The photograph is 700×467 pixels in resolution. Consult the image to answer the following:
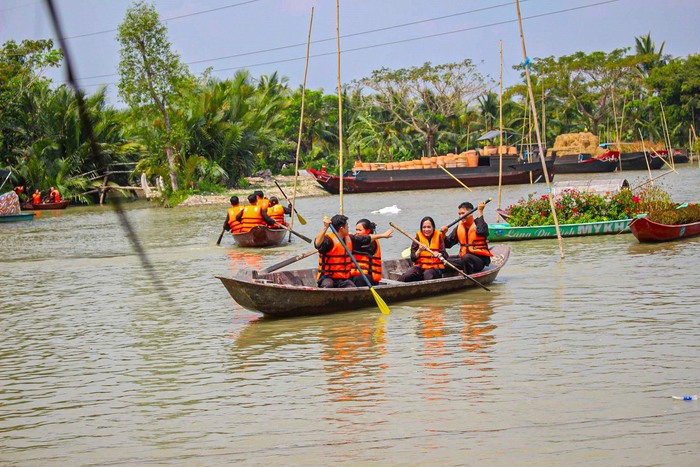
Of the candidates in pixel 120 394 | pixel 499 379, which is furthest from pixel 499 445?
pixel 120 394

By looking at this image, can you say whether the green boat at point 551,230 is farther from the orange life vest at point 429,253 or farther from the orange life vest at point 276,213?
the orange life vest at point 429,253

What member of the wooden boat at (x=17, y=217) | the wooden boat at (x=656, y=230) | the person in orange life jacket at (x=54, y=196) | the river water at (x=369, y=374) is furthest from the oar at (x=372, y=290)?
the person in orange life jacket at (x=54, y=196)

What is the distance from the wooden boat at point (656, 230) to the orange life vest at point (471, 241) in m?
5.09

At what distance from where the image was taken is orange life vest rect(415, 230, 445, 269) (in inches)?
472

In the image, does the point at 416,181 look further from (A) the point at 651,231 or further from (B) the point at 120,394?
(B) the point at 120,394

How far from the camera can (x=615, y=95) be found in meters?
59.8

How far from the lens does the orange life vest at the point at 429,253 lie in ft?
39.3

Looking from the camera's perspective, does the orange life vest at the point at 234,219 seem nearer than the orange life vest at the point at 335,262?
No

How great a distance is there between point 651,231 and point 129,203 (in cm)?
3107

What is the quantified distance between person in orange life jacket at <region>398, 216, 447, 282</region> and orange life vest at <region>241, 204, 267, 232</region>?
24.0ft

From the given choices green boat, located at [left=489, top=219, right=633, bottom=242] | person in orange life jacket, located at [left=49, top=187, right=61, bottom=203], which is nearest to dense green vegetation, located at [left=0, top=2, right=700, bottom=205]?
person in orange life jacket, located at [left=49, top=187, right=61, bottom=203]

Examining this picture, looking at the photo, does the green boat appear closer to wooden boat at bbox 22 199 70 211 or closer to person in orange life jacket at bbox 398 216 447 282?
person in orange life jacket at bbox 398 216 447 282

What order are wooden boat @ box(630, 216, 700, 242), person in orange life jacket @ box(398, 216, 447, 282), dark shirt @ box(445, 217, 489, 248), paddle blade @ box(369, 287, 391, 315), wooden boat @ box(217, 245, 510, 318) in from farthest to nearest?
wooden boat @ box(630, 216, 700, 242) < dark shirt @ box(445, 217, 489, 248) < person in orange life jacket @ box(398, 216, 447, 282) < paddle blade @ box(369, 287, 391, 315) < wooden boat @ box(217, 245, 510, 318)

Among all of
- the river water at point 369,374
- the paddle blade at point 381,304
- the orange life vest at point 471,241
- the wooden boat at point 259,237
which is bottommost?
the river water at point 369,374
